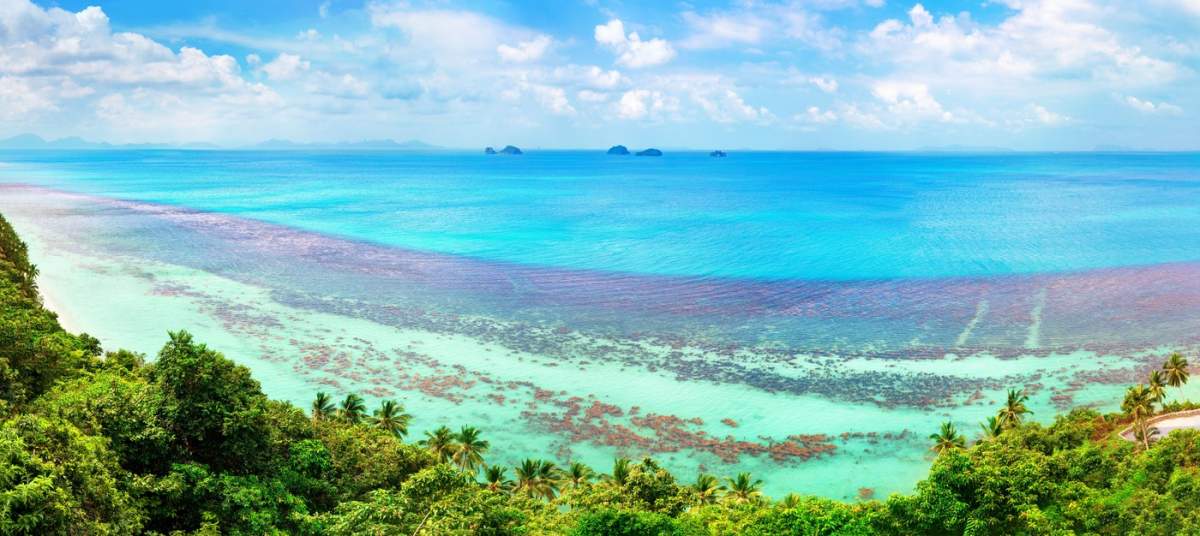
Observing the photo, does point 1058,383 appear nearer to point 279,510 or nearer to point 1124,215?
point 279,510

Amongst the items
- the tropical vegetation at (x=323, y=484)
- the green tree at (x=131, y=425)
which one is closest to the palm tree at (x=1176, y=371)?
the tropical vegetation at (x=323, y=484)

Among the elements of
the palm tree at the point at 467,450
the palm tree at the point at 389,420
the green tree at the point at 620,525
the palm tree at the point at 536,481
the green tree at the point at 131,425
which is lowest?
the palm tree at the point at 536,481

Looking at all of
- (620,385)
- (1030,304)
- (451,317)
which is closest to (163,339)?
(451,317)

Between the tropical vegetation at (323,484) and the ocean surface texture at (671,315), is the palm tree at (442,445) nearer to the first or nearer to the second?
the ocean surface texture at (671,315)

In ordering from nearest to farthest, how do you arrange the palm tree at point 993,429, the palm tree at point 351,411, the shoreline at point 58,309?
the palm tree at point 351,411
the palm tree at point 993,429
the shoreline at point 58,309

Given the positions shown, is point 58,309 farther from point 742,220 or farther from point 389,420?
point 742,220

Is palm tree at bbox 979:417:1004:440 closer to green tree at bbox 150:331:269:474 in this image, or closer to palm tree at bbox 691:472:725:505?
palm tree at bbox 691:472:725:505

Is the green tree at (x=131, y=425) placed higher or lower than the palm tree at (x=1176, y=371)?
higher
